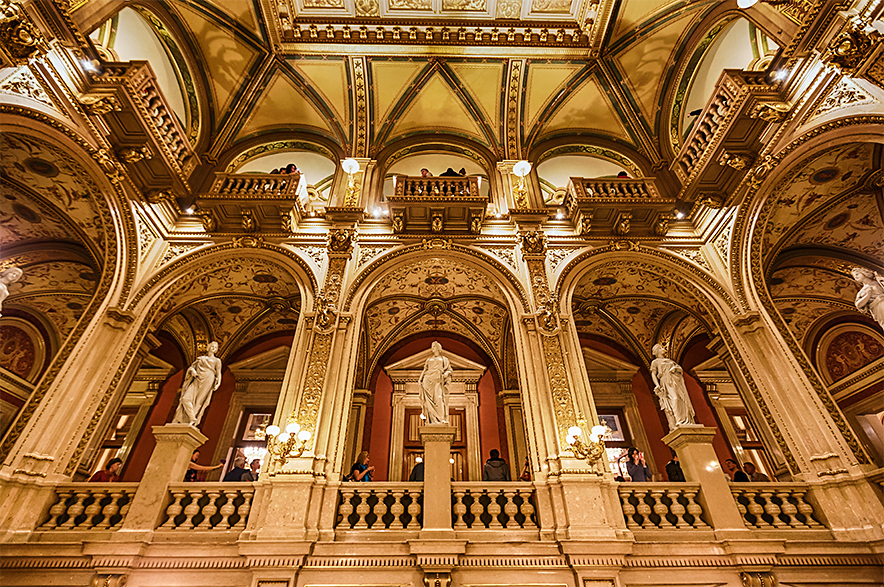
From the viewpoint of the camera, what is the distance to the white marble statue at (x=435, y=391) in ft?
23.8

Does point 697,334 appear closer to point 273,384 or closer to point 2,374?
point 273,384

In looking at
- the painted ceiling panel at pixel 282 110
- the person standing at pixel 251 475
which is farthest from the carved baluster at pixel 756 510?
the painted ceiling panel at pixel 282 110

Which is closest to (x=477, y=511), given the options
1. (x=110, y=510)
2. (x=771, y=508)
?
(x=771, y=508)

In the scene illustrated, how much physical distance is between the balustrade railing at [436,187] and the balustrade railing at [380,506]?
545 centimetres

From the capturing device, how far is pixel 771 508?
6.59 meters

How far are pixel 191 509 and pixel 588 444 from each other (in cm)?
565

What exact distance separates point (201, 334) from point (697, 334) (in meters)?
12.9

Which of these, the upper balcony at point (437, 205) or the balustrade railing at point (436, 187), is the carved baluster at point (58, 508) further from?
the balustrade railing at point (436, 187)

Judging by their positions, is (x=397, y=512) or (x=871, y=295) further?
(x=871, y=295)

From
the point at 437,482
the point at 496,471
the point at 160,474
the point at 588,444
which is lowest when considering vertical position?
the point at 437,482

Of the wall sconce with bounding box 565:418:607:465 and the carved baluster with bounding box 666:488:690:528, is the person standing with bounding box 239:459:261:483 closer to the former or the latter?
the wall sconce with bounding box 565:418:607:465

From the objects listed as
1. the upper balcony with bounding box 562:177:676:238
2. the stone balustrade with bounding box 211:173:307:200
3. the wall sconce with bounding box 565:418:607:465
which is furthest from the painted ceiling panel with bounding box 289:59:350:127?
the wall sconce with bounding box 565:418:607:465

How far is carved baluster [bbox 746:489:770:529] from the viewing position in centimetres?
641

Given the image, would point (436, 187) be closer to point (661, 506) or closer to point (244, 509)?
point (244, 509)
